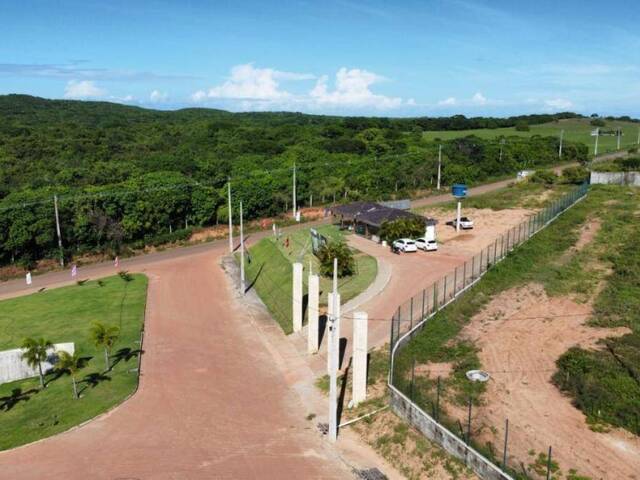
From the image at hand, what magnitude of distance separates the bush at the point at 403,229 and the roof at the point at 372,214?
1412 mm

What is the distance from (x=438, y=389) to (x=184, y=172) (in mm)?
62351

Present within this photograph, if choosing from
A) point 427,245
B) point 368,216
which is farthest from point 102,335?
point 368,216

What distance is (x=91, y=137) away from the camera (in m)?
106

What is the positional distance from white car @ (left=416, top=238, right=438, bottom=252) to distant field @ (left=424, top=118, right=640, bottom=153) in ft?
291

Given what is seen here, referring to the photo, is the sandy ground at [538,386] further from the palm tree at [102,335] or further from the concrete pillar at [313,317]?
the palm tree at [102,335]

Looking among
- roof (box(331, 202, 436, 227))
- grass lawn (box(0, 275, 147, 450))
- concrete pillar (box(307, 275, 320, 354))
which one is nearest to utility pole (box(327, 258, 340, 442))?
concrete pillar (box(307, 275, 320, 354))

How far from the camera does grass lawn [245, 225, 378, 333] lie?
127ft

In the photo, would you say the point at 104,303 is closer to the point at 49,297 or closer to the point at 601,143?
the point at 49,297

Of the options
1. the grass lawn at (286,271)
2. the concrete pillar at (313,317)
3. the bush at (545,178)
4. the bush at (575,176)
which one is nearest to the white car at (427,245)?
the grass lawn at (286,271)

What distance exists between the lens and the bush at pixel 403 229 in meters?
49.8

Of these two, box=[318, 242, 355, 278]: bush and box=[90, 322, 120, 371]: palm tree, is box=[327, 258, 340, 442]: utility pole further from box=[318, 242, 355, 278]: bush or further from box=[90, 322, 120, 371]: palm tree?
box=[318, 242, 355, 278]: bush


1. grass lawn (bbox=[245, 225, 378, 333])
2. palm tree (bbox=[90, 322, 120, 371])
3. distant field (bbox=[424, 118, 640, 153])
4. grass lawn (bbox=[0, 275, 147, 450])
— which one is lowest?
grass lawn (bbox=[0, 275, 147, 450])

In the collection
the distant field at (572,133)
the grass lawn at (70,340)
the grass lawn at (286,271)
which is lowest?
the grass lawn at (70,340)

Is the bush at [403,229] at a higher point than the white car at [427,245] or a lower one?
higher
